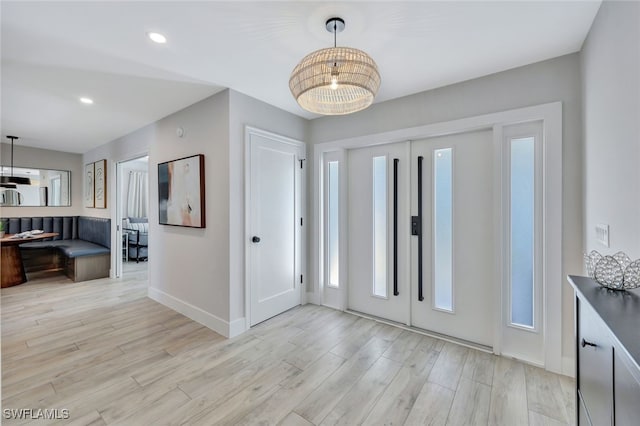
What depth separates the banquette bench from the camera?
4.65 meters

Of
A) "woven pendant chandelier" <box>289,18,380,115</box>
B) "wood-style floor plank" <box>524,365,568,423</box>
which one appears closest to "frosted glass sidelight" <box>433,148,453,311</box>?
"wood-style floor plank" <box>524,365,568,423</box>

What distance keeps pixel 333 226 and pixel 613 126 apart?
2466mm

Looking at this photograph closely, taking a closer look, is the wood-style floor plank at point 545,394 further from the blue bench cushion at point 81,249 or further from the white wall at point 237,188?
the blue bench cushion at point 81,249

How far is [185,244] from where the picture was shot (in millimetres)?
3166

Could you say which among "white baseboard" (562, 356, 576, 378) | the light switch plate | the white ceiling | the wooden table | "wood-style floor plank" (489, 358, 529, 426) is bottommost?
"wood-style floor plank" (489, 358, 529, 426)

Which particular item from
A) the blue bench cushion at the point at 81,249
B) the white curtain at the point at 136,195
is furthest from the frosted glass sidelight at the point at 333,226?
the white curtain at the point at 136,195

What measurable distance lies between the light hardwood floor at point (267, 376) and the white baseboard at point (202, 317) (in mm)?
88

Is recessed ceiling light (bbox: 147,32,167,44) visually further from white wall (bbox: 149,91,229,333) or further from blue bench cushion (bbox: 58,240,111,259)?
blue bench cushion (bbox: 58,240,111,259)

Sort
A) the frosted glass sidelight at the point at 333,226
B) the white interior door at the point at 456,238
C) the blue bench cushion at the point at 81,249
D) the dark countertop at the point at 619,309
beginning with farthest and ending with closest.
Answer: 1. the blue bench cushion at the point at 81,249
2. the frosted glass sidelight at the point at 333,226
3. the white interior door at the point at 456,238
4. the dark countertop at the point at 619,309

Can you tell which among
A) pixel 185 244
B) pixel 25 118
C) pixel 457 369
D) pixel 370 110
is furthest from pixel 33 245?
pixel 457 369

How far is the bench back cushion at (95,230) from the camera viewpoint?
493 cm

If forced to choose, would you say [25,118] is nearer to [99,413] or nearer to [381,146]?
[99,413]

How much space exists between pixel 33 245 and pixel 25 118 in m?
2.83

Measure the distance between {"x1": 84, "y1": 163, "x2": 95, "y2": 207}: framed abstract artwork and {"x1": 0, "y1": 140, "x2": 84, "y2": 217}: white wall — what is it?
Answer: 0.27 m
